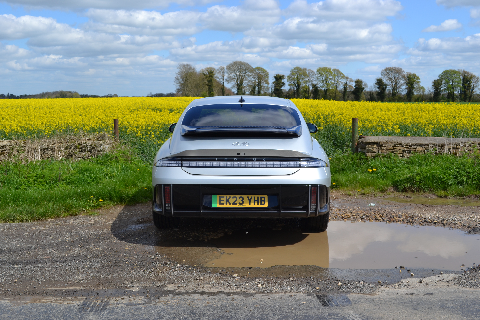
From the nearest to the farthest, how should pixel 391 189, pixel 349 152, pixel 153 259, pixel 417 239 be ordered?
pixel 153 259
pixel 417 239
pixel 391 189
pixel 349 152

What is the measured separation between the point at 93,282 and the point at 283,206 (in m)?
1.95

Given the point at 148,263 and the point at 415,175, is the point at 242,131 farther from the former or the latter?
the point at 415,175

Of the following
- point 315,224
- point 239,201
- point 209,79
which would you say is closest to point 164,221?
point 239,201

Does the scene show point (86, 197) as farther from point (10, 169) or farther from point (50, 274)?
point (50, 274)

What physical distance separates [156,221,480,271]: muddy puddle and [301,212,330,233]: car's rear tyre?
0.07 m

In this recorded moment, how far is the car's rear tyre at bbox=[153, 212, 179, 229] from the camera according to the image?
203 inches

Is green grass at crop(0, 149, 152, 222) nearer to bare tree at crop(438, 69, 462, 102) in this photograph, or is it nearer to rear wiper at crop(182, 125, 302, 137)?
rear wiper at crop(182, 125, 302, 137)

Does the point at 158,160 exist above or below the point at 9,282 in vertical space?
above

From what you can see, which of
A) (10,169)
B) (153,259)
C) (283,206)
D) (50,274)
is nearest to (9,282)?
(50,274)

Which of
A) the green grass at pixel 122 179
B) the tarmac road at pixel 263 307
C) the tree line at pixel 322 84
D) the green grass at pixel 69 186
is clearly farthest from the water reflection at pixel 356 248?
the tree line at pixel 322 84

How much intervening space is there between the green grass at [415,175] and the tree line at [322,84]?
4344 cm

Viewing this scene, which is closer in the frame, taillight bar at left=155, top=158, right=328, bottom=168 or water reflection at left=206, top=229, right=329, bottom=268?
water reflection at left=206, top=229, right=329, bottom=268

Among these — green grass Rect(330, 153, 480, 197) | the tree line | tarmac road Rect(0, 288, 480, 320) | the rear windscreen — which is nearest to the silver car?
the rear windscreen

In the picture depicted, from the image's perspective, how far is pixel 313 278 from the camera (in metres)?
3.79
